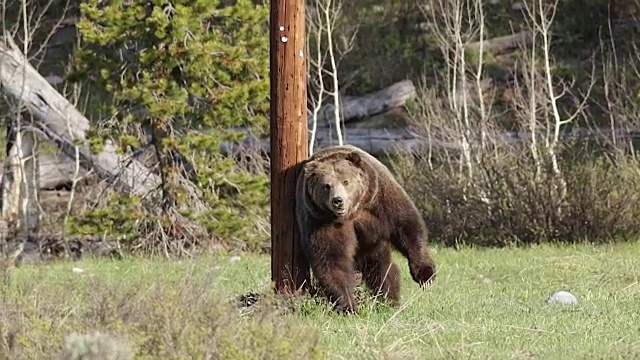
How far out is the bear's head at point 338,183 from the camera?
9078mm

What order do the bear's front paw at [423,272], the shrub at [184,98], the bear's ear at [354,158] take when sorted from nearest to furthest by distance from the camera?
the bear's ear at [354,158]
the bear's front paw at [423,272]
the shrub at [184,98]

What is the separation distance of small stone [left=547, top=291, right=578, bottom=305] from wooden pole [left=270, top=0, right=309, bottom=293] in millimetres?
1989

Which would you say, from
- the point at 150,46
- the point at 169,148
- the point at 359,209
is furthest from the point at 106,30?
the point at 359,209

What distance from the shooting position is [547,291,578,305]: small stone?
9589mm

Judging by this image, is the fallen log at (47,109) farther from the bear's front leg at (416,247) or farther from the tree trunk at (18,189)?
the bear's front leg at (416,247)

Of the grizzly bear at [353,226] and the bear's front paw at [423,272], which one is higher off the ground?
the grizzly bear at [353,226]

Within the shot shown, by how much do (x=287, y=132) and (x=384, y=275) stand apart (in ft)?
4.59

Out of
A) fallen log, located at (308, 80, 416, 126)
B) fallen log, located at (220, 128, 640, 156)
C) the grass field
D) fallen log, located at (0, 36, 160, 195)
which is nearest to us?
the grass field

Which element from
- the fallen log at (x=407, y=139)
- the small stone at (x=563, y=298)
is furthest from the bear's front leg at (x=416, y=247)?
the fallen log at (x=407, y=139)

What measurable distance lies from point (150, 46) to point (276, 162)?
23.6 feet

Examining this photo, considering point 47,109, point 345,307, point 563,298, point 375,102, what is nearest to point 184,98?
point 47,109

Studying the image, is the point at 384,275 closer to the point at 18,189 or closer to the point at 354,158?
the point at 354,158

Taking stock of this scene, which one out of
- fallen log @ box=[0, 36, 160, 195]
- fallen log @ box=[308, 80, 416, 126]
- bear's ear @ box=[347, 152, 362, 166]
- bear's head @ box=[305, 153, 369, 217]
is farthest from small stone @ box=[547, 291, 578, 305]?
fallen log @ box=[308, 80, 416, 126]

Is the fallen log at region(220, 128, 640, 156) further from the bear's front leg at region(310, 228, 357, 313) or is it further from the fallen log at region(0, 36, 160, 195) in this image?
the bear's front leg at region(310, 228, 357, 313)
